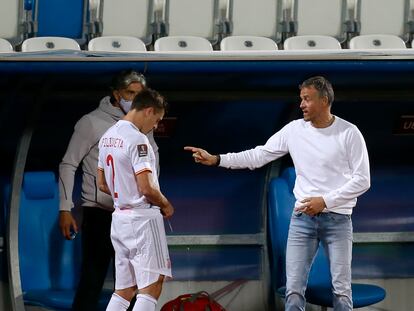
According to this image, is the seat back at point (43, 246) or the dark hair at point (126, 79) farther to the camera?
the seat back at point (43, 246)

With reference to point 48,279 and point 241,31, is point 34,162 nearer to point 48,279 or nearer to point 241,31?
point 48,279

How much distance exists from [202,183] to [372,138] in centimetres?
114

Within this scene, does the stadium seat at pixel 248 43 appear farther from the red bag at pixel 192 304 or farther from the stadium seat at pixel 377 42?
the red bag at pixel 192 304

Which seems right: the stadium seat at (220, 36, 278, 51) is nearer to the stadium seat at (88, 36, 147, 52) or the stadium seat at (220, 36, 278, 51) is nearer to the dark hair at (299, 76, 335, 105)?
the stadium seat at (88, 36, 147, 52)

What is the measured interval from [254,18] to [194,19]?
0.49 m

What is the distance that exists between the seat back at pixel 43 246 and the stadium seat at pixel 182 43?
5.90ft

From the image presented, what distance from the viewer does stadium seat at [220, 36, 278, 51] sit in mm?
7656

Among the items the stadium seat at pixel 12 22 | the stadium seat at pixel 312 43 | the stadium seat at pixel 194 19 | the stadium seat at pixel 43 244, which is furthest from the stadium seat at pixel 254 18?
the stadium seat at pixel 43 244

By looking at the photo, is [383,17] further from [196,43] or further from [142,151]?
[142,151]

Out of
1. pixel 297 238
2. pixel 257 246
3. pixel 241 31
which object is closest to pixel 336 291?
pixel 297 238

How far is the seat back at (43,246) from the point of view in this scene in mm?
6129

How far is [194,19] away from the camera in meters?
8.10

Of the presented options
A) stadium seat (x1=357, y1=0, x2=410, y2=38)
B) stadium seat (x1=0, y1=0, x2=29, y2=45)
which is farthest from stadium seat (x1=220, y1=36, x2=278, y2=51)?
stadium seat (x1=0, y1=0, x2=29, y2=45)

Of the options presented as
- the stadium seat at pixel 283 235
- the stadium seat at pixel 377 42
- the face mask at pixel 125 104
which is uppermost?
the stadium seat at pixel 377 42
